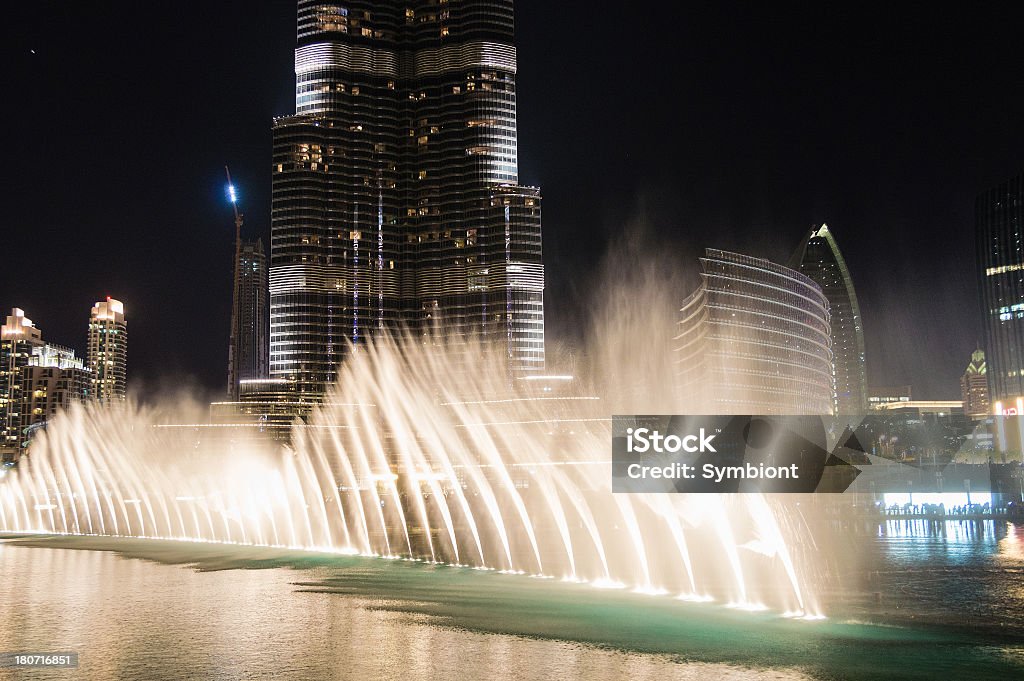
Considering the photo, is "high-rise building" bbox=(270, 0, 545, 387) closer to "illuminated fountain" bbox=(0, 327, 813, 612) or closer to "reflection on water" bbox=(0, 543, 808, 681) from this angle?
"illuminated fountain" bbox=(0, 327, 813, 612)

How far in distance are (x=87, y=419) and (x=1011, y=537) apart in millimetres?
94013

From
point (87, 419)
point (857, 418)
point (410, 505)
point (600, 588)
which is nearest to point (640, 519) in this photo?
point (410, 505)

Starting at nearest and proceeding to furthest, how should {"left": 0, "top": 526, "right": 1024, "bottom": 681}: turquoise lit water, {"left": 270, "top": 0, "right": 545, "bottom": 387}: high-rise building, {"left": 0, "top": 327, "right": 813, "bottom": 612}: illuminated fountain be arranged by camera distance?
{"left": 0, "top": 526, "right": 1024, "bottom": 681}: turquoise lit water → {"left": 0, "top": 327, "right": 813, "bottom": 612}: illuminated fountain → {"left": 270, "top": 0, "right": 545, "bottom": 387}: high-rise building

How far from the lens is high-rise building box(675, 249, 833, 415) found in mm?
157500

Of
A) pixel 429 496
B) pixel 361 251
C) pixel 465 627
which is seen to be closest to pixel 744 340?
pixel 429 496

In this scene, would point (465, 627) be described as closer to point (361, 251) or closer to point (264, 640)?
point (264, 640)

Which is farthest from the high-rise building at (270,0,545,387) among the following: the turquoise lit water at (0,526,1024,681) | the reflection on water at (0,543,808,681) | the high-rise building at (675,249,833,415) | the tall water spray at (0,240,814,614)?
the reflection on water at (0,543,808,681)

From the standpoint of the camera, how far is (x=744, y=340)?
16200cm

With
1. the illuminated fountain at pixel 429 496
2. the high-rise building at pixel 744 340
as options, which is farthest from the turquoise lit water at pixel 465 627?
the high-rise building at pixel 744 340

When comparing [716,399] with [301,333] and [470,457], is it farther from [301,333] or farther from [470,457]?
[301,333]

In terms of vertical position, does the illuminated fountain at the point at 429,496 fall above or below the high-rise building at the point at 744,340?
below

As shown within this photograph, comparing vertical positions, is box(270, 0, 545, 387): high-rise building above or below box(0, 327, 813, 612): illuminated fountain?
above

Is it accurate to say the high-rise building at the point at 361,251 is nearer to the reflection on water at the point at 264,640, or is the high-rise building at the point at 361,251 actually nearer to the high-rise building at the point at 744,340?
the high-rise building at the point at 744,340

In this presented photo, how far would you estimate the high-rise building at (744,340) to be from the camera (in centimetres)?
15750
